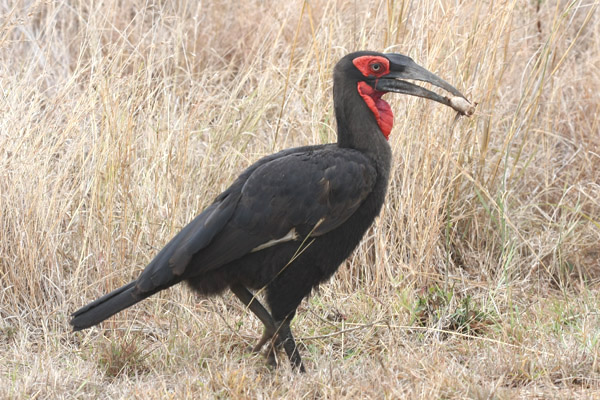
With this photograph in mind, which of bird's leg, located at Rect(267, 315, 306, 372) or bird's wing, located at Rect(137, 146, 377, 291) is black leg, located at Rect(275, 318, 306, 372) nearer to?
bird's leg, located at Rect(267, 315, 306, 372)

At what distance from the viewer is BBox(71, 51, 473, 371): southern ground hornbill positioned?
10.6ft

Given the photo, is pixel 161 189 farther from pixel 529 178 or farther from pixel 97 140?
pixel 529 178

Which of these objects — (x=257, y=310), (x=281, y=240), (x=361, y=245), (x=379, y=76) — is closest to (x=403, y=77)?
(x=379, y=76)

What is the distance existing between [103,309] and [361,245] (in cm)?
141

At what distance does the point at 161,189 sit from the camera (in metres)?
4.24

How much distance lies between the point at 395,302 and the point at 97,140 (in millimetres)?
1662

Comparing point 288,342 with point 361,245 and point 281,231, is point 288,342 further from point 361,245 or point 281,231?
point 361,245

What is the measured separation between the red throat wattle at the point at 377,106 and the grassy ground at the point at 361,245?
621 millimetres

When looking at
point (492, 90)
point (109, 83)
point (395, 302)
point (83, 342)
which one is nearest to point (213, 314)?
point (83, 342)

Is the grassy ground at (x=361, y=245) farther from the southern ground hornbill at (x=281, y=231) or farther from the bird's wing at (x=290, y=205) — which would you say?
the bird's wing at (x=290, y=205)

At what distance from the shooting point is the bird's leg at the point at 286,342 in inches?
133

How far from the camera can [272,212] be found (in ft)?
10.7

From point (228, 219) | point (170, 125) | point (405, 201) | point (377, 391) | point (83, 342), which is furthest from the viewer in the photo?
point (170, 125)

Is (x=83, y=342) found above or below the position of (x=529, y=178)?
below
